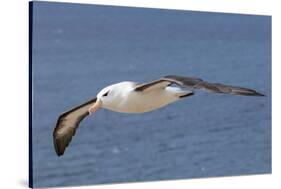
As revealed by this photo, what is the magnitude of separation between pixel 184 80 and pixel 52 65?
1.09 meters

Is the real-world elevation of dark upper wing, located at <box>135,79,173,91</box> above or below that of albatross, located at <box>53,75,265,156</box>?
above

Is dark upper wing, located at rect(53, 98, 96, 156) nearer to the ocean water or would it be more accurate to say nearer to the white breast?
the ocean water

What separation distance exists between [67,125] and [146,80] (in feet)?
2.63

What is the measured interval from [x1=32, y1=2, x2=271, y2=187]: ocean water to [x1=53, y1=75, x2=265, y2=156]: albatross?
57mm

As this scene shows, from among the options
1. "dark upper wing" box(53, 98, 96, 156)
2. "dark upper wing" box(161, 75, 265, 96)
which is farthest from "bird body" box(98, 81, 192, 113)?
"dark upper wing" box(161, 75, 265, 96)

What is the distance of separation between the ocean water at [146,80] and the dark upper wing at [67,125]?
0.16ft

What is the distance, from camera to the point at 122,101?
6352 millimetres

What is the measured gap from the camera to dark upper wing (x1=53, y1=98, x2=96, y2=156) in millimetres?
6188

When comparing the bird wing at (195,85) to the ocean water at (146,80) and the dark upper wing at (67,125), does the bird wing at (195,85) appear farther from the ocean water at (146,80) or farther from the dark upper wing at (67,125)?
the dark upper wing at (67,125)

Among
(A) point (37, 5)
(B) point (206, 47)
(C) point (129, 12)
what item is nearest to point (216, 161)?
(B) point (206, 47)

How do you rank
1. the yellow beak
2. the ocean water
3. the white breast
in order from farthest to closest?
the white breast → the yellow beak → the ocean water

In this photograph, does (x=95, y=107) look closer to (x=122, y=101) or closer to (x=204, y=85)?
(x=122, y=101)

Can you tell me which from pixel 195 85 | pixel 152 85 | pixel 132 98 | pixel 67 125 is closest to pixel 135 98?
pixel 132 98

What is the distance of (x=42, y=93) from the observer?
6.05m
